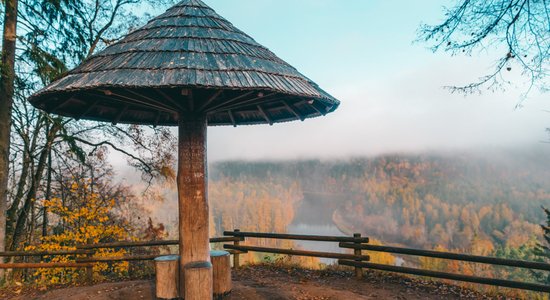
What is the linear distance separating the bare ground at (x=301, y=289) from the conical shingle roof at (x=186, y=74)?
133 inches

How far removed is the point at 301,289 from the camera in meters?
8.01

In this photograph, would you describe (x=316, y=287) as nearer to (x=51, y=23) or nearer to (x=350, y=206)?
(x=51, y=23)

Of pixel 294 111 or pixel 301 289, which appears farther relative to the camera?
pixel 301 289

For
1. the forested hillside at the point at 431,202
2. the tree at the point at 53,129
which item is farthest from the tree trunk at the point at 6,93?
the forested hillside at the point at 431,202

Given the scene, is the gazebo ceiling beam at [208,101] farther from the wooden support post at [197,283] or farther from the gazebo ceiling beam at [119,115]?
the wooden support post at [197,283]

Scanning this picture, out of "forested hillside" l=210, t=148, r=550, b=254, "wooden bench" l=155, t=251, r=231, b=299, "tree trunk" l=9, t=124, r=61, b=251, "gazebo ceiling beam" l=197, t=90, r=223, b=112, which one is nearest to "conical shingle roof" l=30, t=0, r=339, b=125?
"gazebo ceiling beam" l=197, t=90, r=223, b=112

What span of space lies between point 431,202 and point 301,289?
151 meters

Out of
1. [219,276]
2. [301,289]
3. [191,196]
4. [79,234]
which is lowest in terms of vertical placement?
[301,289]

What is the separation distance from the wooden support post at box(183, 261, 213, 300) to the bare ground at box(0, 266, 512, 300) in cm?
168

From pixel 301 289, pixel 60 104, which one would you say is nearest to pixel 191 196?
pixel 60 104

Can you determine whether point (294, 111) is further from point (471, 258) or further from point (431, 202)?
point (431, 202)

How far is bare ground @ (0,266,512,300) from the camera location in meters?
7.54

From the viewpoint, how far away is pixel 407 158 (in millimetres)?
198625

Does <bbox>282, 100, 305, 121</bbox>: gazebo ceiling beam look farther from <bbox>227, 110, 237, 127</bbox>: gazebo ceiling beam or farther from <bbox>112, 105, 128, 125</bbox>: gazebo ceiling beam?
<bbox>112, 105, 128, 125</bbox>: gazebo ceiling beam
